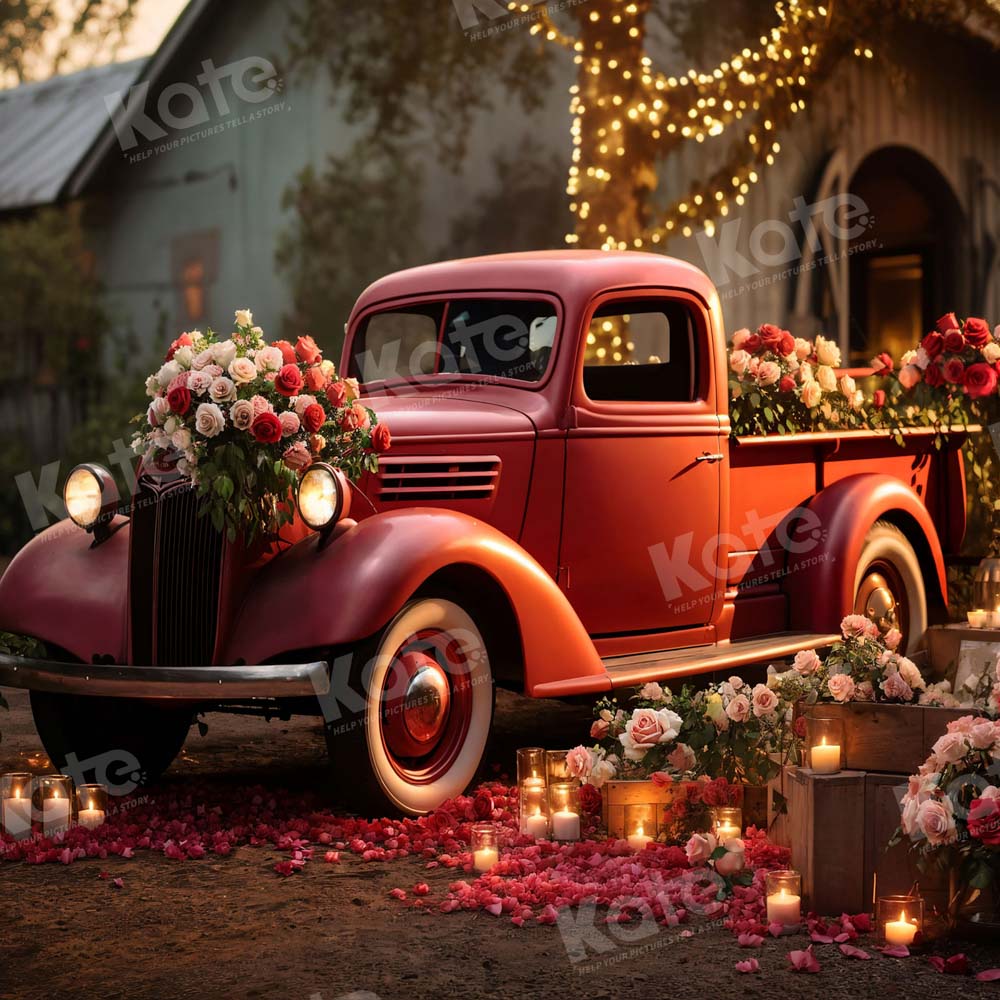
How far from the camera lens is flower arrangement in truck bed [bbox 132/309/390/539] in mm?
4918

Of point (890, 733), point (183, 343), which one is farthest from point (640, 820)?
point (183, 343)

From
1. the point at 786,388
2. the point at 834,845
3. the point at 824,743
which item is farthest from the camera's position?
the point at 786,388

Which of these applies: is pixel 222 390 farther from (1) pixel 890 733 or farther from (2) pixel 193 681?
(1) pixel 890 733

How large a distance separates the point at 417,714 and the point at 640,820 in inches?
30.8

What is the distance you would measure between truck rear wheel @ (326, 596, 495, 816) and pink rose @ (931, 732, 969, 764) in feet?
5.64

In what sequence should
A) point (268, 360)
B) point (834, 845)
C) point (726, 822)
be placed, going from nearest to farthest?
point (834, 845) < point (726, 822) < point (268, 360)

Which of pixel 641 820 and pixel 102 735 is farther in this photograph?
pixel 102 735

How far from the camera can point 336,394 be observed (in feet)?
16.9

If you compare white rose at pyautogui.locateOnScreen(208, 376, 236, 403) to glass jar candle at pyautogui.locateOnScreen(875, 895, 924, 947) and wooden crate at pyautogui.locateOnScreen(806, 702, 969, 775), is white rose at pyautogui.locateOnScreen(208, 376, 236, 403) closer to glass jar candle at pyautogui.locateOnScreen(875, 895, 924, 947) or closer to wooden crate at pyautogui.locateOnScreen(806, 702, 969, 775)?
wooden crate at pyautogui.locateOnScreen(806, 702, 969, 775)

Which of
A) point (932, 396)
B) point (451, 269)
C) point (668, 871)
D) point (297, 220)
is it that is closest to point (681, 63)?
point (297, 220)

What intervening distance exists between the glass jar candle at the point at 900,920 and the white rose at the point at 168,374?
8.79 ft

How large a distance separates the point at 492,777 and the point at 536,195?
7.35 meters

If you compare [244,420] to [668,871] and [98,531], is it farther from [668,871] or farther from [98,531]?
[668,871]

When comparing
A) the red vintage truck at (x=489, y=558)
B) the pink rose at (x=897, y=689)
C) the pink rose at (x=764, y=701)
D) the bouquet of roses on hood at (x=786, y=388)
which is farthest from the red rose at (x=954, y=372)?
the pink rose at (x=897, y=689)
